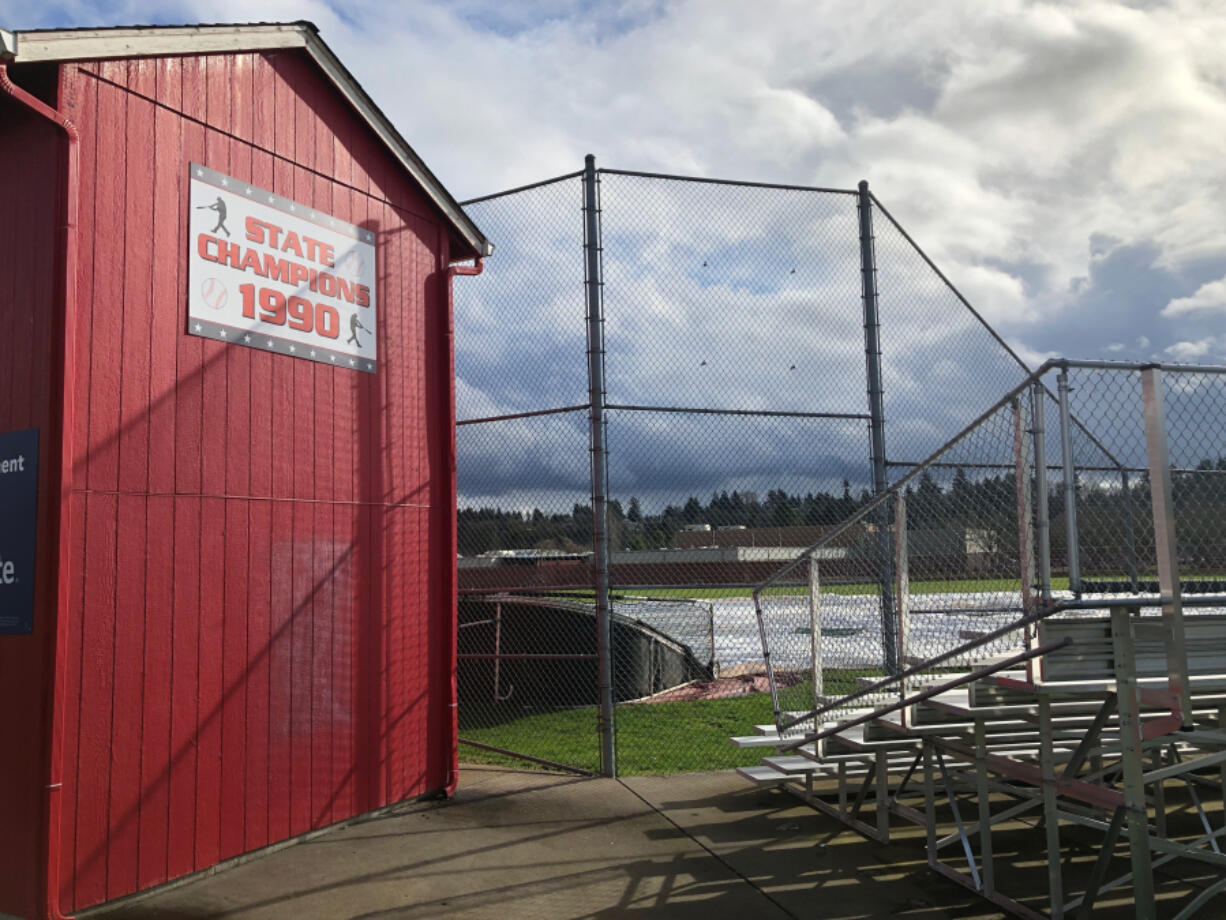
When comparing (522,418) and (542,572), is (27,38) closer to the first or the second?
(522,418)

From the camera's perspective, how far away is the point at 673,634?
1180cm

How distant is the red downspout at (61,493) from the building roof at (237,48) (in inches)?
8.4

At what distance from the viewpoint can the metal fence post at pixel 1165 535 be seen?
159 inches

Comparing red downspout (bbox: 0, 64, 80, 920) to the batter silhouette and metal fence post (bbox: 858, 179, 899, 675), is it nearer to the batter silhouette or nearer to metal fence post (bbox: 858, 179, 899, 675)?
the batter silhouette

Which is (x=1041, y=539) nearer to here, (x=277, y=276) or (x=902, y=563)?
(x=902, y=563)

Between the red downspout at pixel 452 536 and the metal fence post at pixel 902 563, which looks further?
the red downspout at pixel 452 536

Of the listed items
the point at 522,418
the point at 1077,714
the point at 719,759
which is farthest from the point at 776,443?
the point at 1077,714

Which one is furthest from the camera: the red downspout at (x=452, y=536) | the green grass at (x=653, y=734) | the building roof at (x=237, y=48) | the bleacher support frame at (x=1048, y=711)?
the green grass at (x=653, y=734)

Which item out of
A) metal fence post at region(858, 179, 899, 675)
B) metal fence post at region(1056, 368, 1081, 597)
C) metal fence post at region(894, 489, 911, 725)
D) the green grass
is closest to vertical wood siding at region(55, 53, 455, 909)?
the green grass

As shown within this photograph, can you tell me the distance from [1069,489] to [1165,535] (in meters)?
0.47

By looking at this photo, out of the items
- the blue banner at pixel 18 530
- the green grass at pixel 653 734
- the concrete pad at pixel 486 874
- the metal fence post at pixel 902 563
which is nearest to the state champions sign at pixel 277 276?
the blue banner at pixel 18 530

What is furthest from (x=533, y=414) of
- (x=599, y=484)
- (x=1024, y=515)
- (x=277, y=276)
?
(x=1024, y=515)

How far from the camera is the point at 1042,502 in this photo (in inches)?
158

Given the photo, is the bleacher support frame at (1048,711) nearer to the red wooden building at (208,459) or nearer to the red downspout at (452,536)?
the red downspout at (452,536)
